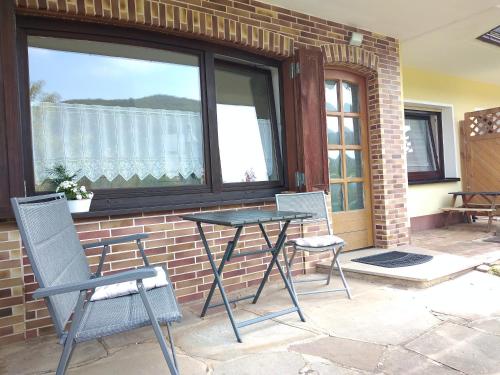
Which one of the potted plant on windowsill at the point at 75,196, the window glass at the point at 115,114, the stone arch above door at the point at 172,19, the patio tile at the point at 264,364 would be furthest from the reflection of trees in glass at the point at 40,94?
the patio tile at the point at 264,364

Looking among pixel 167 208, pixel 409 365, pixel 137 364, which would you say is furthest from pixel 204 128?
pixel 409 365

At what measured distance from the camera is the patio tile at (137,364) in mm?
2035

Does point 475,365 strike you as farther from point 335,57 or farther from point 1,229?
point 335,57

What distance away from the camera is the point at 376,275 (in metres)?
3.54

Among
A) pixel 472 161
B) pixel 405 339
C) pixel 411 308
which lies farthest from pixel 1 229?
pixel 472 161

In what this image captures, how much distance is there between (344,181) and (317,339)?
2.57 m

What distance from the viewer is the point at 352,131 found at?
15.6 ft

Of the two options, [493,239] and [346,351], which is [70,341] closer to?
[346,351]

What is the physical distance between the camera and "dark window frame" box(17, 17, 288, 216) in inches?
108

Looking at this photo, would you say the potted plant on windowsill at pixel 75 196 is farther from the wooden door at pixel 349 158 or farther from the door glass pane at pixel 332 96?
the door glass pane at pixel 332 96

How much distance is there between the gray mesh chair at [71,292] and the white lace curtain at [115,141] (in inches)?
36.9

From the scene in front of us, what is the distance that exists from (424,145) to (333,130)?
10.9 ft

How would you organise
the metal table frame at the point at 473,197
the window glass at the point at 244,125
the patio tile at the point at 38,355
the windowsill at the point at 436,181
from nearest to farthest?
the patio tile at the point at 38,355, the window glass at the point at 244,125, the metal table frame at the point at 473,197, the windowsill at the point at 436,181

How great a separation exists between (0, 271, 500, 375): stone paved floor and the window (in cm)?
402
